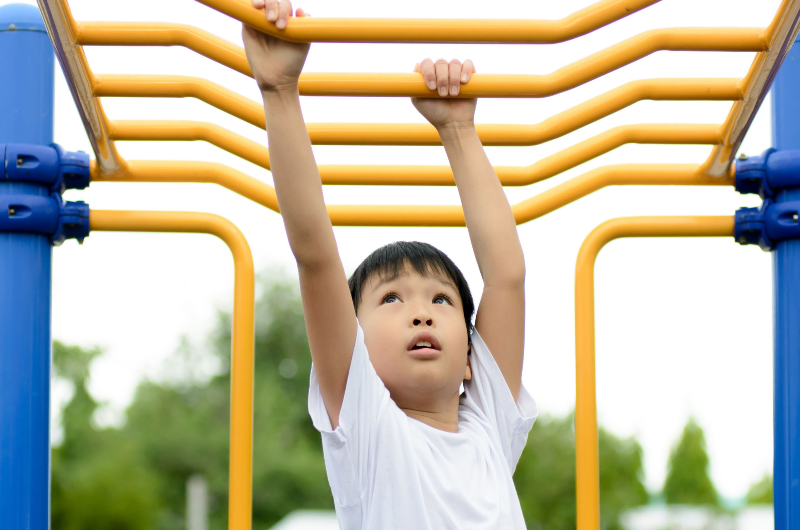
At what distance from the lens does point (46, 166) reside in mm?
1554

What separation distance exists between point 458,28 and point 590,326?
0.68 meters

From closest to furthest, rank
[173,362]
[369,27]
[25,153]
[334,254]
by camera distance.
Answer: [369,27], [334,254], [25,153], [173,362]

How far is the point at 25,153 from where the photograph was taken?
5.05 feet

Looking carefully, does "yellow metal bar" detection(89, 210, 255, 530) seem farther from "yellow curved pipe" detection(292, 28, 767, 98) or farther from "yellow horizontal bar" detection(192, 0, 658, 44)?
"yellow horizontal bar" detection(192, 0, 658, 44)

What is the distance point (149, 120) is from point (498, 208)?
2.14ft

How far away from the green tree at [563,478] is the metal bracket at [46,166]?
1750 cm

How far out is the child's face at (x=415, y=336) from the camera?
1.31 metres

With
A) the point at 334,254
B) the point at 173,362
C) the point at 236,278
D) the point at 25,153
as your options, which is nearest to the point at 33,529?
the point at 236,278

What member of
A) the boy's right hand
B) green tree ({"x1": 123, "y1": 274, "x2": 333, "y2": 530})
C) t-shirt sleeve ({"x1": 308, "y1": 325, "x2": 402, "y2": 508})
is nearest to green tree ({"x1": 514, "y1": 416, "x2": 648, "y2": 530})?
green tree ({"x1": 123, "y1": 274, "x2": 333, "y2": 530})

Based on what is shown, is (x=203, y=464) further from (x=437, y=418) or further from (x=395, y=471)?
(x=395, y=471)

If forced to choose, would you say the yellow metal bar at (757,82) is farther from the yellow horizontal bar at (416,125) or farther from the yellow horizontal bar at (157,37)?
the yellow horizontal bar at (157,37)

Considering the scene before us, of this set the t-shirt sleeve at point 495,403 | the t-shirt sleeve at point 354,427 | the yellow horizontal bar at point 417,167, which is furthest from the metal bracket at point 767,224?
the t-shirt sleeve at point 354,427

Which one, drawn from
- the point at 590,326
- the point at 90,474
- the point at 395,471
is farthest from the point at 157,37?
the point at 90,474

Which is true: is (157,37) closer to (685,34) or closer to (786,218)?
(685,34)
